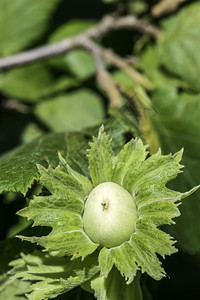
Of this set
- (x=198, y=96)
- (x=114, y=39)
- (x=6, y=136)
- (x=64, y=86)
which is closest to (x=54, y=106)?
(x=64, y=86)

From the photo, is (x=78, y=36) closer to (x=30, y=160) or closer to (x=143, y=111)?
(x=143, y=111)

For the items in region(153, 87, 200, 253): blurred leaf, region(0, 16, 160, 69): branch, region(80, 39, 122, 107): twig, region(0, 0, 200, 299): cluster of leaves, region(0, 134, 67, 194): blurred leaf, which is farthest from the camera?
region(0, 16, 160, 69): branch

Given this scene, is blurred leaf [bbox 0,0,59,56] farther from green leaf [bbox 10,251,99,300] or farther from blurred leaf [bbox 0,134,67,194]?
green leaf [bbox 10,251,99,300]

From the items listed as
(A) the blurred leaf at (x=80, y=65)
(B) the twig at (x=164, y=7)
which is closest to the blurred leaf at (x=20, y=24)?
(A) the blurred leaf at (x=80, y=65)

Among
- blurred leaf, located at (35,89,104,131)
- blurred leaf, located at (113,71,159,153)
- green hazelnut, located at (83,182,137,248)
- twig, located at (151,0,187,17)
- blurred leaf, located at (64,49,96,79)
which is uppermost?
green hazelnut, located at (83,182,137,248)

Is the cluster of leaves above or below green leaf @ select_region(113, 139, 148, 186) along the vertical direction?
below

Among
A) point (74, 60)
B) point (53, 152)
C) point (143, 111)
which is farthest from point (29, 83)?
point (53, 152)

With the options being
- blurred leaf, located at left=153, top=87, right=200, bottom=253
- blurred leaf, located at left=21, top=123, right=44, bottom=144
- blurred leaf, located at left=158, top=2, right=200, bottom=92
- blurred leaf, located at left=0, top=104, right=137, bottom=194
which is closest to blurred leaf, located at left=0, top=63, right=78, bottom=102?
blurred leaf, located at left=21, top=123, right=44, bottom=144

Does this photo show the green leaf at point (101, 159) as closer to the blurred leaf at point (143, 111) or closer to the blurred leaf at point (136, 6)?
the blurred leaf at point (143, 111)
